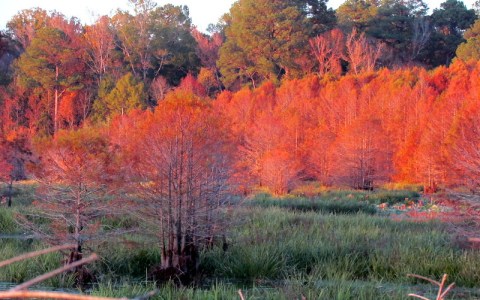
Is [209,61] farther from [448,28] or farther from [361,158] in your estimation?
[361,158]

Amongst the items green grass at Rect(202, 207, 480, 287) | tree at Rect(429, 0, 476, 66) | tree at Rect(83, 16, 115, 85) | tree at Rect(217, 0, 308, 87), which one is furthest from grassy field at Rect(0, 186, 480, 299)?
tree at Rect(429, 0, 476, 66)

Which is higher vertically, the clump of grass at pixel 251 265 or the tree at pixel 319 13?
the tree at pixel 319 13

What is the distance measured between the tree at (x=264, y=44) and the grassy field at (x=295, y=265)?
42574mm

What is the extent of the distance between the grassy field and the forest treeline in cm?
1611

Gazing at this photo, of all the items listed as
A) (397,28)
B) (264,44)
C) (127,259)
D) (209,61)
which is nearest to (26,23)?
(209,61)

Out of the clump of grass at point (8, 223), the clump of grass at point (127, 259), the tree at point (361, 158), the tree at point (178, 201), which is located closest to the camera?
the tree at point (178, 201)

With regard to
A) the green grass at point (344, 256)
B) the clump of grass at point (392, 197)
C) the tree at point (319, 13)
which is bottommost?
the clump of grass at point (392, 197)

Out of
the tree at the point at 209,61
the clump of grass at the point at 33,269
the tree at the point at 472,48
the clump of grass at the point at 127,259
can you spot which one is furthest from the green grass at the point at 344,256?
the tree at the point at 209,61

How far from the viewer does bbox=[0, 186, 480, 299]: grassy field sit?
22.7ft

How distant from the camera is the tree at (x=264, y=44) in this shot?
5312 cm

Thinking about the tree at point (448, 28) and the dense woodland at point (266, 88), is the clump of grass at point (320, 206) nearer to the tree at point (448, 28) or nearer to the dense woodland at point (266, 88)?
the dense woodland at point (266, 88)

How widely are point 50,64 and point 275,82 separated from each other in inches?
795

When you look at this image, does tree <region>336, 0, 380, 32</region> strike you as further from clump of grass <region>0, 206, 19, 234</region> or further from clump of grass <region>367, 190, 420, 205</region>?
clump of grass <region>0, 206, 19, 234</region>

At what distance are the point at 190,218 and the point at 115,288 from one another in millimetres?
1663
